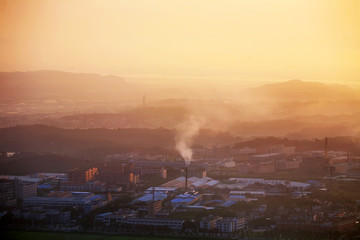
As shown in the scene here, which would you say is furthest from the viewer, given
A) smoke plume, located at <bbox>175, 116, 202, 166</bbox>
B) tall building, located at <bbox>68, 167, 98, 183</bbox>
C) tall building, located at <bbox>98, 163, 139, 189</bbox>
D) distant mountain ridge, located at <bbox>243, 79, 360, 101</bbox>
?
distant mountain ridge, located at <bbox>243, 79, 360, 101</bbox>

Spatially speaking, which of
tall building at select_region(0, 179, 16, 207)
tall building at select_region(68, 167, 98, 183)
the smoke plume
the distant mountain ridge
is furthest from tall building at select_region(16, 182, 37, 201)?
the distant mountain ridge

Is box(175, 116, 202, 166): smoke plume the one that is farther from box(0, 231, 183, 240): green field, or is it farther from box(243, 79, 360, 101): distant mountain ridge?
box(0, 231, 183, 240): green field

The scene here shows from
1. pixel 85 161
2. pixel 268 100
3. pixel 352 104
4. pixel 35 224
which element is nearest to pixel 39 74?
pixel 85 161

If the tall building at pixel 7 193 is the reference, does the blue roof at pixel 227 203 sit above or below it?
below

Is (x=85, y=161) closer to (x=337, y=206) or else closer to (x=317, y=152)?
(x=317, y=152)

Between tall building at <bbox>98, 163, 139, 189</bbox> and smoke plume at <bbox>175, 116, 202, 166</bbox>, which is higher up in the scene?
smoke plume at <bbox>175, 116, 202, 166</bbox>

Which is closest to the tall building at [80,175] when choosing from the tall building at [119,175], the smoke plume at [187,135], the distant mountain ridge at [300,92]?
the tall building at [119,175]

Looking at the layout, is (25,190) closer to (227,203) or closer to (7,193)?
(7,193)

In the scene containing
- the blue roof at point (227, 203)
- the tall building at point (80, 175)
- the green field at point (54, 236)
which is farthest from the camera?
the tall building at point (80, 175)

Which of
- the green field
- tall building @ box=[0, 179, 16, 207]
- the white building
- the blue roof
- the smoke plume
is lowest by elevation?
the green field

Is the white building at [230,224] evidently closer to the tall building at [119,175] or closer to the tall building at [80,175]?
the tall building at [119,175]
